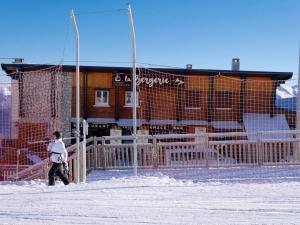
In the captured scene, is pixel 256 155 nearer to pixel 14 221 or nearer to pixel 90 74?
pixel 14 221

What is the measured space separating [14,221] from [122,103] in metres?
20.1

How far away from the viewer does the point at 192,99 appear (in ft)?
82.8

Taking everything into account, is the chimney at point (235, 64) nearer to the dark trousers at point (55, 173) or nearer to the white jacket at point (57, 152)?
the white jacket at point (57, 152)

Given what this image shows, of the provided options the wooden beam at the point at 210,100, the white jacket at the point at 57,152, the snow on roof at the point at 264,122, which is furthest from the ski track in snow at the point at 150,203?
the snow on roof at the point at 264,122

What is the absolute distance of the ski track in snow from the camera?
644 centimetres

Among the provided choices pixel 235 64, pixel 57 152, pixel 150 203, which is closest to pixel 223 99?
pixel 235 64

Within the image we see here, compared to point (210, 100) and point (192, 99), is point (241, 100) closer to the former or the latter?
point (210, 100)

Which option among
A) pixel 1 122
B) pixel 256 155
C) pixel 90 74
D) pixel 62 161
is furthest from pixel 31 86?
pixel 256 155

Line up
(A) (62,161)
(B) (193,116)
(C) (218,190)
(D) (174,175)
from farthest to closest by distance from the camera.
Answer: (B) (193,116) < (D) (174,175) < (A) (62,161) < (C) (218,190)

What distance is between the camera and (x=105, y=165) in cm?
1388

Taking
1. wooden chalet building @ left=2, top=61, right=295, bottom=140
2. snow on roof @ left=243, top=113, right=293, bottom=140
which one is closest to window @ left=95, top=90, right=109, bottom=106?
wooden chalet building @ left=2, top=61, right=295, bottom=140

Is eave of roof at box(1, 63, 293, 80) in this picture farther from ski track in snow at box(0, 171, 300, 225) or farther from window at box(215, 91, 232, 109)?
ski track in snow at box(0, 171, 300, 225)

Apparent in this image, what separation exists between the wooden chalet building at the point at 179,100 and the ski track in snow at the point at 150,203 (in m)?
14.5

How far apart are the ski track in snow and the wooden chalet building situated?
571 inches
